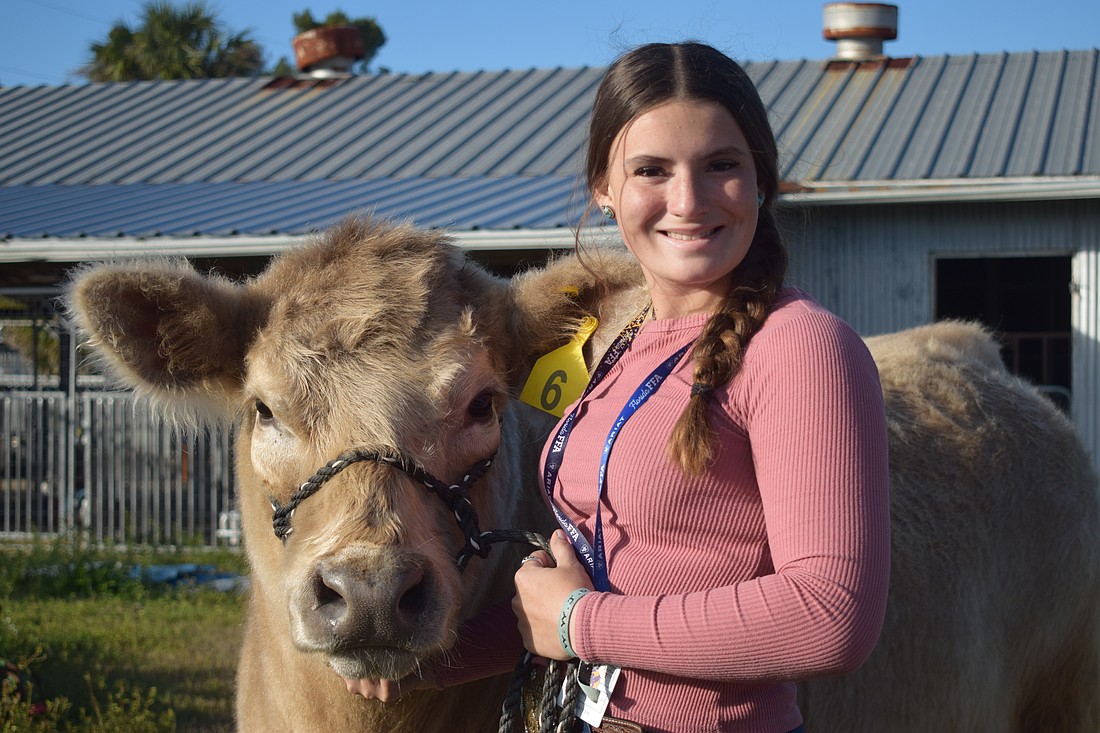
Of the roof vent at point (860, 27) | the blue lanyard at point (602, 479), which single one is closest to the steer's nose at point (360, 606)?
the blue lanyard at point (602, 479)

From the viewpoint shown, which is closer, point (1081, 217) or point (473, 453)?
point (473, 453)

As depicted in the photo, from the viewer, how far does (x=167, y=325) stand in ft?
9.10

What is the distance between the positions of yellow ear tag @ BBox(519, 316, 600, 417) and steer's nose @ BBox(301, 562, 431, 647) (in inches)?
33.7

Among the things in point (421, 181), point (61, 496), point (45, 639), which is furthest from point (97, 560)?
point (421, 181)

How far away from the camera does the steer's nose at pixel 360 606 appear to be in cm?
206

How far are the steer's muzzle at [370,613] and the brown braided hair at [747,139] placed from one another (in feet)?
2.17

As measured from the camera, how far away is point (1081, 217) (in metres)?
10.2

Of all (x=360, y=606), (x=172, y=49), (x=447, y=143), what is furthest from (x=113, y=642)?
(x=172, y=49)

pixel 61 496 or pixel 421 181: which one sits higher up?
pixel 421 181

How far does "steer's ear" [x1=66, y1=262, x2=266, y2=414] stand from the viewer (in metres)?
2.68

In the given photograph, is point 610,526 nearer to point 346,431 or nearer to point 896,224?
point 346,431

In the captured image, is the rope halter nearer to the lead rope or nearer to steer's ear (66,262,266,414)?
the lead rope

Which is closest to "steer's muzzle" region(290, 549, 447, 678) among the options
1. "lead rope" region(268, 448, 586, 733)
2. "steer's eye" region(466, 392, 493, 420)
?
"lead rope" region(268, 448, 586, 733)

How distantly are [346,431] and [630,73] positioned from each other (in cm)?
105
